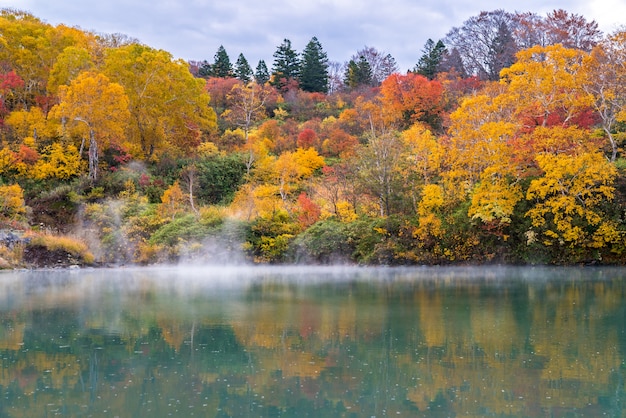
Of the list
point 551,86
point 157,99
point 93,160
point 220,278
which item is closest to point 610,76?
point 551,86

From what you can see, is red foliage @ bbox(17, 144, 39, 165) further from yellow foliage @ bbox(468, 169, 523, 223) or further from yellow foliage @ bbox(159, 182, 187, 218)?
yellow foliage @ bbox(468, 169, 523, 223)

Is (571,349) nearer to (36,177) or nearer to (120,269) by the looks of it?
(120,269)

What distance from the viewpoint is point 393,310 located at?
1518 centimetres

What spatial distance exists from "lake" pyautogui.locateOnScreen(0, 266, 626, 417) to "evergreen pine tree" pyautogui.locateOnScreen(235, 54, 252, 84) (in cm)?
4863

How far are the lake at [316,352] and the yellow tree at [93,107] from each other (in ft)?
56.2

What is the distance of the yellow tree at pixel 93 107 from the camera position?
35.0 meters

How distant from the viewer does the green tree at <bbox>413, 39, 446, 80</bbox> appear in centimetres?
5769

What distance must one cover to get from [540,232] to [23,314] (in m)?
21.5

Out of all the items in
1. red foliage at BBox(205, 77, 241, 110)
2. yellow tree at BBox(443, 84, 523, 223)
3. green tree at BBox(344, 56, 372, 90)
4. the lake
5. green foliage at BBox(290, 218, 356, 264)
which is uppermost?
green tree at BBox(344, 56, 372, 90)

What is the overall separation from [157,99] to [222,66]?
27.0 m

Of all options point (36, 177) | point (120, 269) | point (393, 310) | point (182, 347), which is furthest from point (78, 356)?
point (36, 177)

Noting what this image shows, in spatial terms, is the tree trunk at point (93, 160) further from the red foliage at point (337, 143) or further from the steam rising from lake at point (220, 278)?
the red foliage at point (337, 143)

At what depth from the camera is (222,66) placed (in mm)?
65125

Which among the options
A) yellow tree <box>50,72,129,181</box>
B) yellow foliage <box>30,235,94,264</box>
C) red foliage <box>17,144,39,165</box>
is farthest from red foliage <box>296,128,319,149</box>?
yellow foliage <box>30,235,94,264</box>
